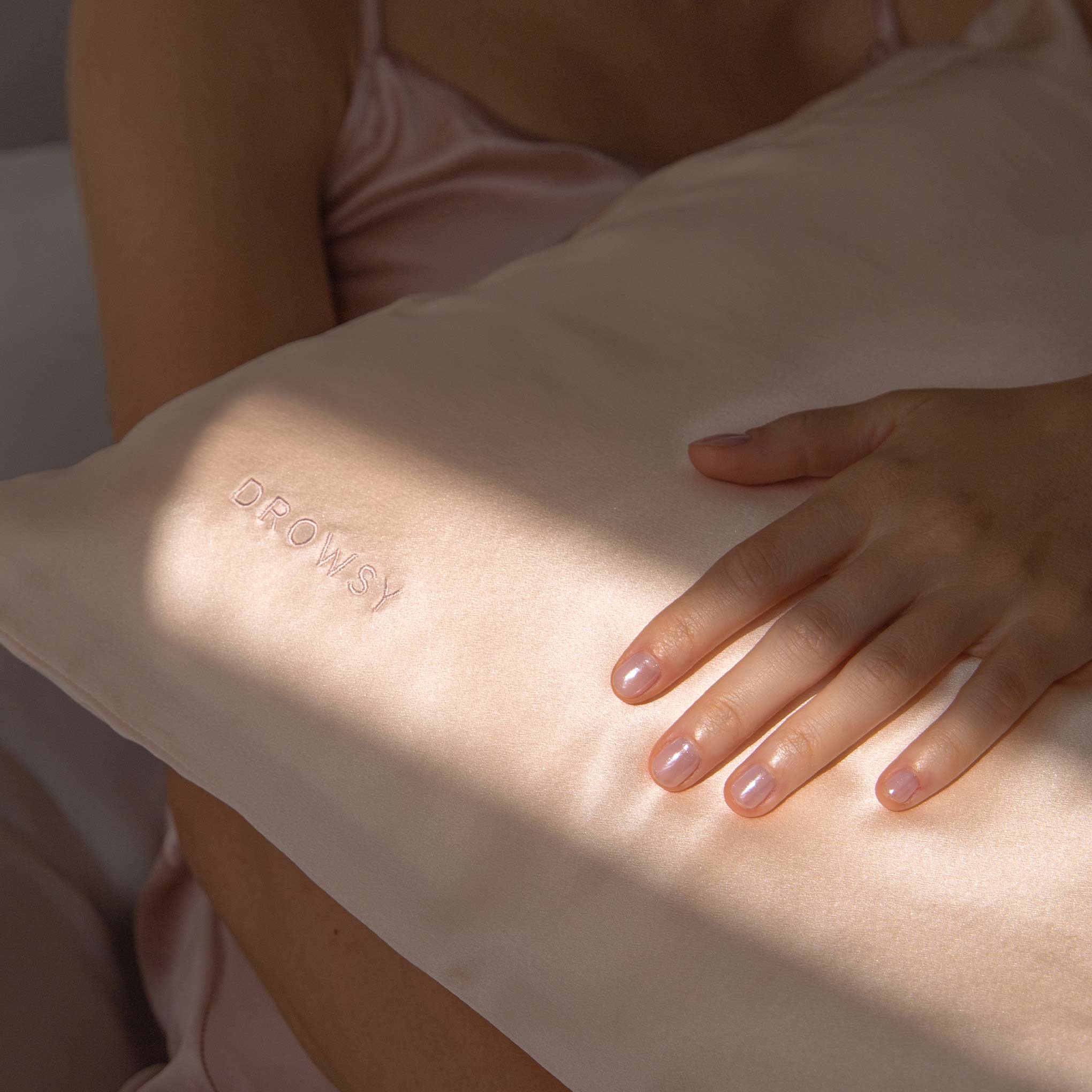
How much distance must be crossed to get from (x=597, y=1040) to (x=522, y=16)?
2.27ft

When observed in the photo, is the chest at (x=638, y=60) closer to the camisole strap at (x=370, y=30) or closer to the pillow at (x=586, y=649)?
the camisole strap at (x=370, y=30)

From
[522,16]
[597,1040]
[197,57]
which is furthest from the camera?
[522,16]

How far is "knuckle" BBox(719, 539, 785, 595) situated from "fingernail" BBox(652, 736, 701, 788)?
0.23ft

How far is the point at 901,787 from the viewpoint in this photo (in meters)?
0.37

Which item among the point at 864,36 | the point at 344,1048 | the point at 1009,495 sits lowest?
the point at 344,1048

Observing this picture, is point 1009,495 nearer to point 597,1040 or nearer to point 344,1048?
point 597,1040

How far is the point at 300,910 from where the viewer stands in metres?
0.51

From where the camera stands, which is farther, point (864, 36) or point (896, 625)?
point (864, 36)

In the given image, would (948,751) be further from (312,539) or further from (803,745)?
(312,539)

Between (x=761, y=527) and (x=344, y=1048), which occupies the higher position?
(x=761, y=527)

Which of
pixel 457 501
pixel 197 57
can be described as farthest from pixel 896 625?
pixel 197 57

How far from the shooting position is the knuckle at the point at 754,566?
41 cm

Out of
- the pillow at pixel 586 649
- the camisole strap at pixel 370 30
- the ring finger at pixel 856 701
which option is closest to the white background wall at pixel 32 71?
the camisole strap at pixel 370 30

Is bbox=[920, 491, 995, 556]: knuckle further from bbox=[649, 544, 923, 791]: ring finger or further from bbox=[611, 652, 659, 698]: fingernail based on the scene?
bbox=[611, 652, 659, 698]: fingernail
